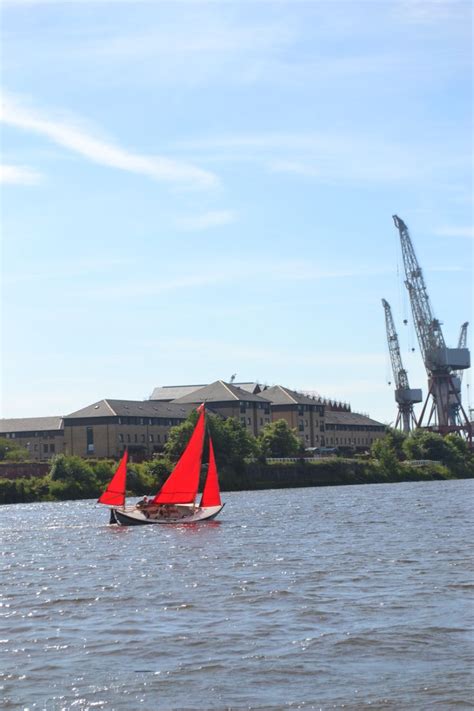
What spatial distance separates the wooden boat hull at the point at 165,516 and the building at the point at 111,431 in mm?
101110

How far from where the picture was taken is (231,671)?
26.6 meters

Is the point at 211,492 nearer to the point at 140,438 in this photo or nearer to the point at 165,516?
the point at 165,516

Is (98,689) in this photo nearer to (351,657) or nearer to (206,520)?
(351,657)

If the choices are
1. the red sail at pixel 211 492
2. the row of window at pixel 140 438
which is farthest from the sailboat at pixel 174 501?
the row of window at pixel 140 438

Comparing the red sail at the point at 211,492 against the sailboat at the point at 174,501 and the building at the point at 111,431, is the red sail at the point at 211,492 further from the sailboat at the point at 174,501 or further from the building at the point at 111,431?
the building at the point at 111,431

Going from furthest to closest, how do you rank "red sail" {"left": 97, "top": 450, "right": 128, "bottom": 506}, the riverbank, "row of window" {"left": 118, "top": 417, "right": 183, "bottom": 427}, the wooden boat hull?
"row of window" {"left": 118, "top": 417, "right": 183, "bottom": 427} < the riverbank < "red sail" {"left": 97, "top": 450, "right": 128, "bottom": 506} < the wooden boat hull

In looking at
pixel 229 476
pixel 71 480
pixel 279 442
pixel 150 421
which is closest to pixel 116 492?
pixel 71 480

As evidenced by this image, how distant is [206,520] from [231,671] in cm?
5223

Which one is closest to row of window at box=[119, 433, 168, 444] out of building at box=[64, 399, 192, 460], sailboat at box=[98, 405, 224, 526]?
building at box=[64, 399, 192, 460]

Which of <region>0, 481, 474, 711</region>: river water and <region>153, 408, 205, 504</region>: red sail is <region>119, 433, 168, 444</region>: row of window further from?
<region>0, 481, 474, 711</region>: river water

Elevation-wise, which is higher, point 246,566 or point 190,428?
point 190,428

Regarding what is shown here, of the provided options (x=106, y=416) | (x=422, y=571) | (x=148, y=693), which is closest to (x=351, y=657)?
(x=148, y=693)

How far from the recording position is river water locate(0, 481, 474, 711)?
2475 cm

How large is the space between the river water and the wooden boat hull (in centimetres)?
1352
